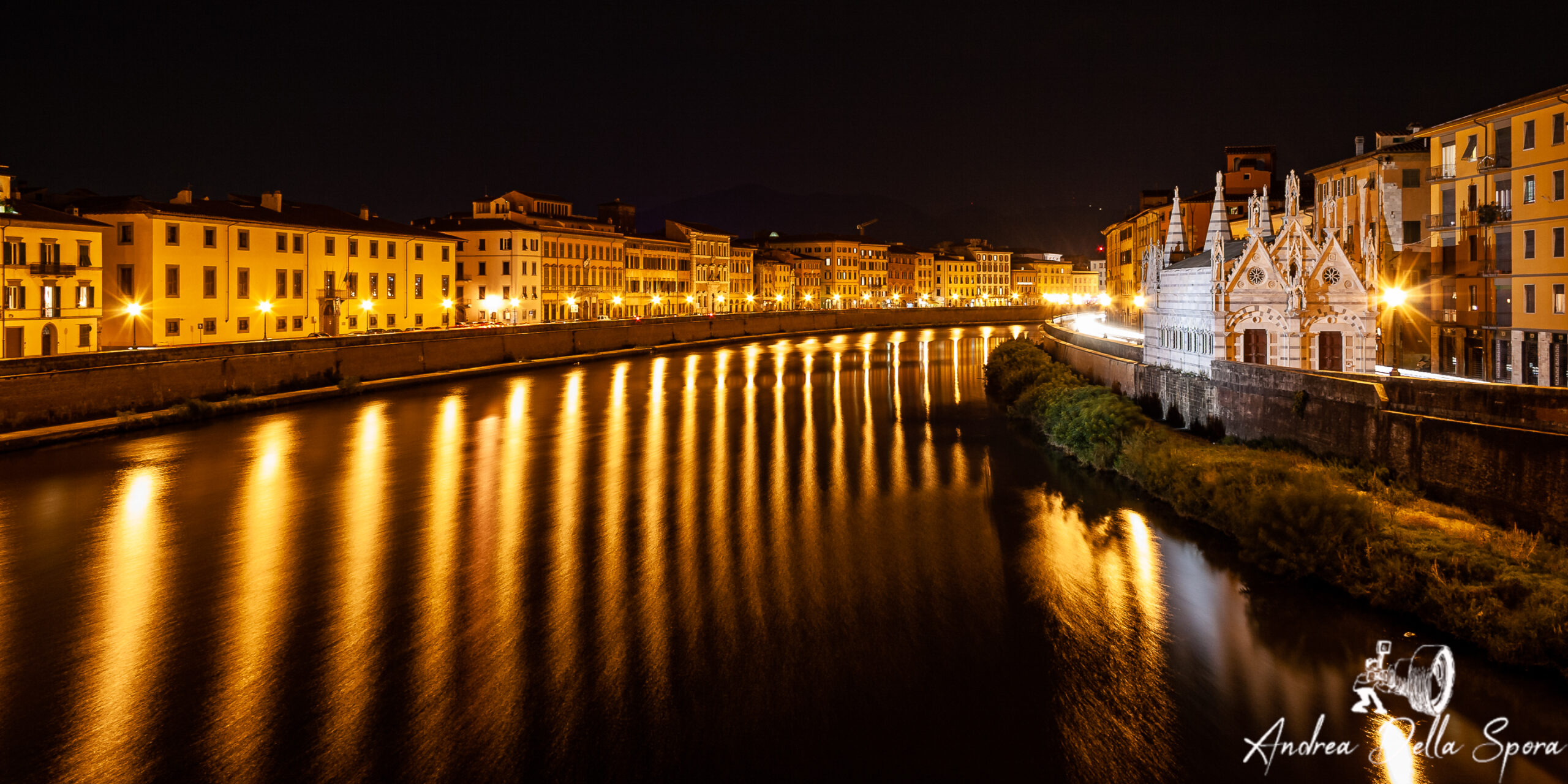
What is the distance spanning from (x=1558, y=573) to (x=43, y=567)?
66.2ft

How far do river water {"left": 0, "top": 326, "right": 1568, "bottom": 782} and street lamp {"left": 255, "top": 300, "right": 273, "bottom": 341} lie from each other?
19.7 m

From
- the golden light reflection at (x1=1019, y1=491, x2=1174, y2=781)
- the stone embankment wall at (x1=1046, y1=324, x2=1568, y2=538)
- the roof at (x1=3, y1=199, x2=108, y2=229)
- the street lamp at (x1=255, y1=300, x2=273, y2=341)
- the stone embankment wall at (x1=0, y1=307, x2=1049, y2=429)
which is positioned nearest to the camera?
the golden light reflection at (x1=1019, y1=491, x2=1174, y2=781)

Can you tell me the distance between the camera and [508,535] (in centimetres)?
1845

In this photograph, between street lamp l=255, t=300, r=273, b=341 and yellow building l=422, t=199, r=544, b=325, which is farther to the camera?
yellow building l=422, t=199, r=544, b=325

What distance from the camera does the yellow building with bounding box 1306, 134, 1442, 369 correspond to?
1166 inches

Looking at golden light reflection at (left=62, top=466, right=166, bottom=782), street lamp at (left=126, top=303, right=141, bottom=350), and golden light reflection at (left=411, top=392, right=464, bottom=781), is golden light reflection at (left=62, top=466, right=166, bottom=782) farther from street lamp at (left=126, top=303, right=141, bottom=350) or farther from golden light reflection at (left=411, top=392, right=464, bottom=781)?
A: street lamp at (left=126, top=303, right=141, bottom=350)

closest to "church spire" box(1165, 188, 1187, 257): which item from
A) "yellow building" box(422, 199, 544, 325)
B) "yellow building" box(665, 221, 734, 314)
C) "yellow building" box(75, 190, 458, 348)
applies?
"yellow building" box(75, 190, 458, 348)

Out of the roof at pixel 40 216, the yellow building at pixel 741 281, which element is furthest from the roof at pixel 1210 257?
the yellow building at pixel 741 281

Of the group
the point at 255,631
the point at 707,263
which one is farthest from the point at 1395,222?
the point at 707,263

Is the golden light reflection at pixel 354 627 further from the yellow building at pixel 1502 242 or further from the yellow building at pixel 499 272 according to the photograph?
the yellow building at pixel 499 272

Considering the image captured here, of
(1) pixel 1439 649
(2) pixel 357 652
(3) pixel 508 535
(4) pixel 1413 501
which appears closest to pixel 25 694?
(2) pixel 357 652

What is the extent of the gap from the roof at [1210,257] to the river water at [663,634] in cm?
657

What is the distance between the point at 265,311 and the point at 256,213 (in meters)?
4.45

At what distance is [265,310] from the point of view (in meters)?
43.9
